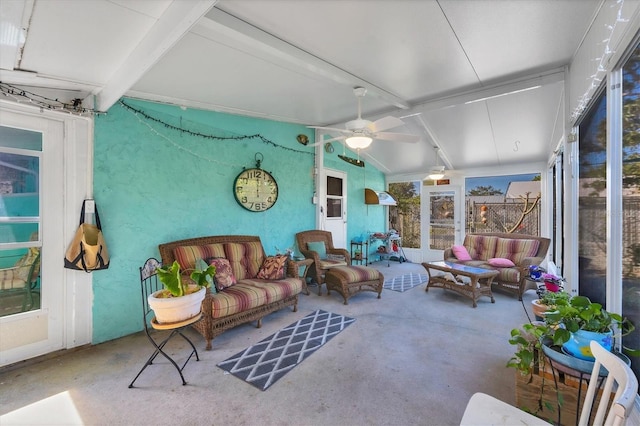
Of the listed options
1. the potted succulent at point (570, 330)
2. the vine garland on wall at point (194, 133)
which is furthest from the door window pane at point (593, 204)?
the vine garland on wall at point (194, 133)

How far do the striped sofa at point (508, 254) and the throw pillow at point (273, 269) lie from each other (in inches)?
124

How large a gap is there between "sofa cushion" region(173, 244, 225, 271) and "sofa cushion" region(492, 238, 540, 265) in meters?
4.68

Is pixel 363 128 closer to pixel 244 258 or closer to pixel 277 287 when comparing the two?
pixel 277 287

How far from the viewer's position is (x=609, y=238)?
1613 mm

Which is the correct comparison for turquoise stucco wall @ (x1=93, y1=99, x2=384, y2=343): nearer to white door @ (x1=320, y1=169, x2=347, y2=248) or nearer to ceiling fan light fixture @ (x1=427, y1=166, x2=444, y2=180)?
white door @ (x1=320, y1=169, x2=347, y2=248)

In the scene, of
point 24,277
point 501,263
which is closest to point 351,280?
point 501,263

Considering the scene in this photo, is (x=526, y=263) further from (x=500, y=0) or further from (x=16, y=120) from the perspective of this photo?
(x=16, y=120)

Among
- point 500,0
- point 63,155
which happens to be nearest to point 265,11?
Answer: point 500,0

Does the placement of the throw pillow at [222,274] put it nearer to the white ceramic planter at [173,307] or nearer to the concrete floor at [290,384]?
the concrete floor at [290,384]

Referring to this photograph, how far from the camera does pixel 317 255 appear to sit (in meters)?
4.30

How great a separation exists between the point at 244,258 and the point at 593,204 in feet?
11.7

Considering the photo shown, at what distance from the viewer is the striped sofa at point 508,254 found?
4.09 m

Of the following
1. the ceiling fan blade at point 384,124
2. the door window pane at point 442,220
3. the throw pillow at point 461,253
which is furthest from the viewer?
the door window pane at point 442,220

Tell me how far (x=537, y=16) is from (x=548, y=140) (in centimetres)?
320
